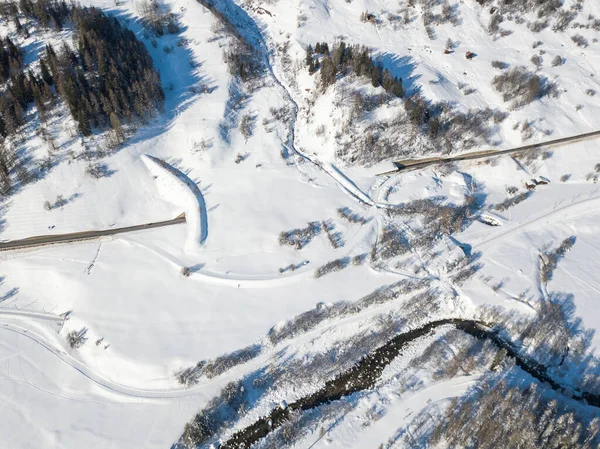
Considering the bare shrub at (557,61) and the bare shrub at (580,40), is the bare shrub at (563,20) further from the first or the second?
the bare shrub at (557,61)

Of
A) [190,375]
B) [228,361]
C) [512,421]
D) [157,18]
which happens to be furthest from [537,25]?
[190,375]

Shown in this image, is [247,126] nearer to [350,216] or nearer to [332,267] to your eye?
[350,216]

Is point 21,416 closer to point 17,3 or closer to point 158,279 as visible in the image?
point 158,279

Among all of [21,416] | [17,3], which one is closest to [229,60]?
[17,3]

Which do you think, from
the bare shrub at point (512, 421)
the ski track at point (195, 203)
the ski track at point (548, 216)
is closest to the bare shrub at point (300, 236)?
the ski track at point (195, 203)

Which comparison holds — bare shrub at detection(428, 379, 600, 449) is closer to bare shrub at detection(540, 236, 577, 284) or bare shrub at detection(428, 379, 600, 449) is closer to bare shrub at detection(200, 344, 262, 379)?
bare shrub at detection(540, 236, 577, 284)
